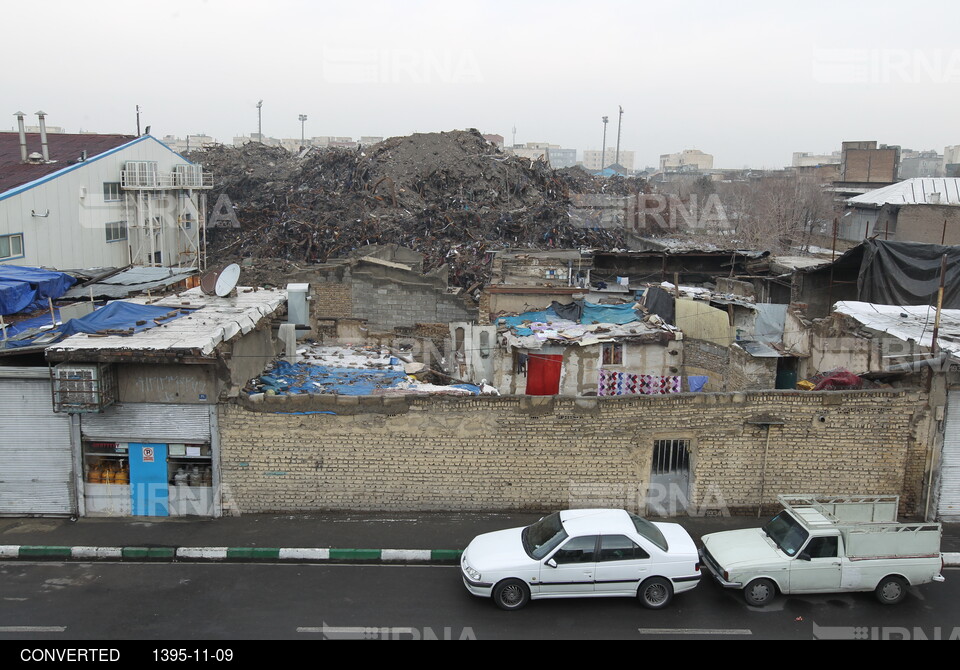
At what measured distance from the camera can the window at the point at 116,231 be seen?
Result: 29078 millimetres

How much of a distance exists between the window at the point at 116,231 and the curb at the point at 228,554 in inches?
852

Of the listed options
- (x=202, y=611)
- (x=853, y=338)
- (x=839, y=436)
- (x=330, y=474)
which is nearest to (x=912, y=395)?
(x=839, y=436)

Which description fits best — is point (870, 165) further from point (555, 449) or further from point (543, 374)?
point (555, 449)

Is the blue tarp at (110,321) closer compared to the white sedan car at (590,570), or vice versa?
the white sedan car at (590,570)

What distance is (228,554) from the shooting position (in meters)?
10.1

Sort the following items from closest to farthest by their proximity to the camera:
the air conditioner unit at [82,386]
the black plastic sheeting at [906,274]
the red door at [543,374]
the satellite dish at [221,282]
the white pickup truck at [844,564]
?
the white pickup truck at [844,564]
the air conditioner unit at [82,386]
the satellite dish at [221,282]
the red door at [543,374]
the black plastic sheeting at [906,274]

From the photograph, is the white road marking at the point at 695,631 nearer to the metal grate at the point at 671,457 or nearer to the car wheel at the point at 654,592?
the car wheel at the point at 654,592

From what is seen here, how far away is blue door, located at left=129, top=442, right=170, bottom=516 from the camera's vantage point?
11.2 metres

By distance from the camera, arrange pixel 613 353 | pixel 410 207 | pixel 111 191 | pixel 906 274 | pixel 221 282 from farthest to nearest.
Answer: pixel 410 207 < pixel 111 191 < pixel 906 274 < pixel 613 353 < pixel 221 282

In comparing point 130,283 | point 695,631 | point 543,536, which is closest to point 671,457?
point 543,536

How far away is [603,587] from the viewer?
8.59 meters

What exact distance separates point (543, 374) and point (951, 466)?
7.54 metres

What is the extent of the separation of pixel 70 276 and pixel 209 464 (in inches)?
269

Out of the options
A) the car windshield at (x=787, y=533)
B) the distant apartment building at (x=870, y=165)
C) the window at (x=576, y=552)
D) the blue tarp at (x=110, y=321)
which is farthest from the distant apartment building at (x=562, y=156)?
the window at (x=576, y=552)
